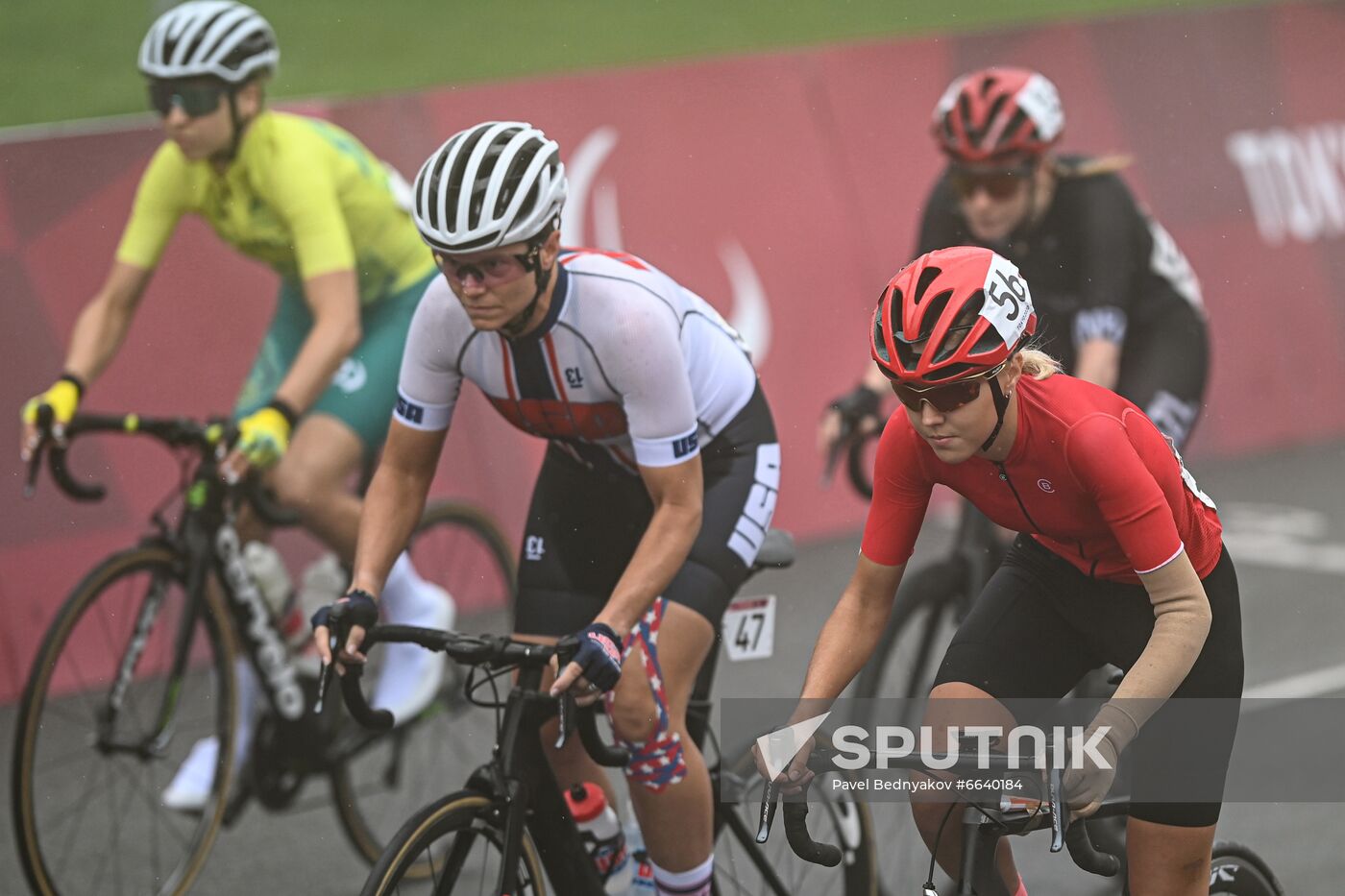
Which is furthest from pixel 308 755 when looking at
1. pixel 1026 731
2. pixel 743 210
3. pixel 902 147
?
pixel 902 147

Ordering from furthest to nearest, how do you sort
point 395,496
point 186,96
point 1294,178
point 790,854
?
1. point 1294,178
2. point 186,96
3. point 790,854
4. point 395,496

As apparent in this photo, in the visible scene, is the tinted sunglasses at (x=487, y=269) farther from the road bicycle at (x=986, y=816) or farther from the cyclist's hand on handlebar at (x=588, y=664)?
the road bicycle at (x=986, y=816)

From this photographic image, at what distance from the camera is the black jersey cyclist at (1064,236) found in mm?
5703

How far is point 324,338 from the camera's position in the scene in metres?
5.48

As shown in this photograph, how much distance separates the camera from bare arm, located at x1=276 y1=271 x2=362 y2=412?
5344 millimetres

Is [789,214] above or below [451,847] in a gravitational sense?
above

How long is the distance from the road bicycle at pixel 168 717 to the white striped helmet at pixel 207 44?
3.56ft

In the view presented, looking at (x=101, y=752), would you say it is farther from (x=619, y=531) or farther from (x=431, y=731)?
(x=619, y=531)

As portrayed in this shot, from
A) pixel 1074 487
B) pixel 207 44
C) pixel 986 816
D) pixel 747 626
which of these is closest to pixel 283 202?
pixel 207 44

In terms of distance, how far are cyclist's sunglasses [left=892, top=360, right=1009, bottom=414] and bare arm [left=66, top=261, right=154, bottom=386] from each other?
3214 mm

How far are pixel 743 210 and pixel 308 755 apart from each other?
4.05 m

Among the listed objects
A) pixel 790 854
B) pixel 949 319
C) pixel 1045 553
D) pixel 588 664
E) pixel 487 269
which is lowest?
pixel 790 854

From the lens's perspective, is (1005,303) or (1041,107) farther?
(1041,107)

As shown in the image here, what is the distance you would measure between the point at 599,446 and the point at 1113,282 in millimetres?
2057
